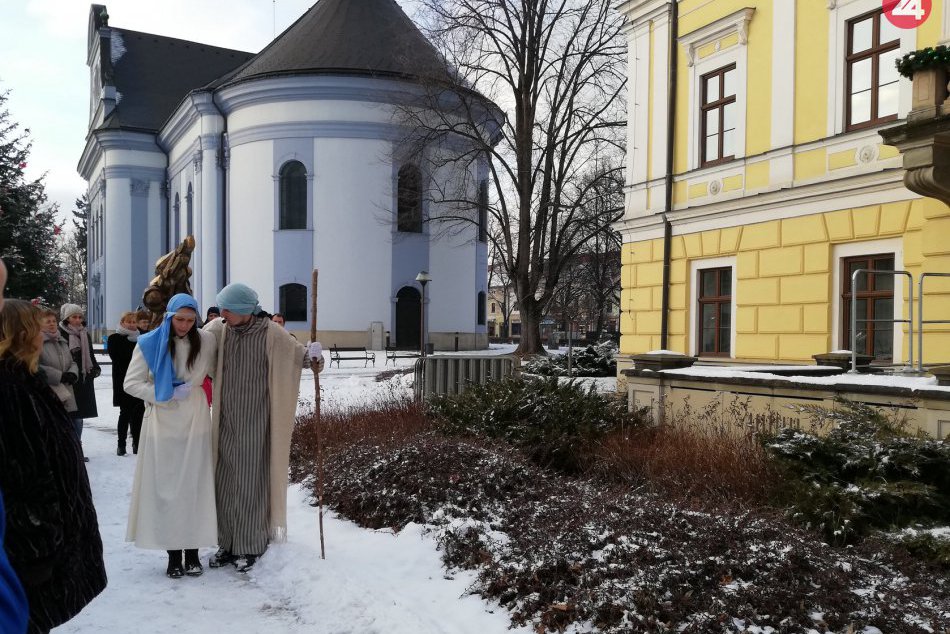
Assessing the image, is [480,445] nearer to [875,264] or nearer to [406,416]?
[406,416]

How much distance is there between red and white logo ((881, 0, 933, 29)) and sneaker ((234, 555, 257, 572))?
37.8 feet

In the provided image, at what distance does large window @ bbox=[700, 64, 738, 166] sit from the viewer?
1502 centimetres

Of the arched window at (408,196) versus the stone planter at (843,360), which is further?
the arched window at (408,196)

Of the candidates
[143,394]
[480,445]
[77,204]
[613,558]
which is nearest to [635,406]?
[480,445]

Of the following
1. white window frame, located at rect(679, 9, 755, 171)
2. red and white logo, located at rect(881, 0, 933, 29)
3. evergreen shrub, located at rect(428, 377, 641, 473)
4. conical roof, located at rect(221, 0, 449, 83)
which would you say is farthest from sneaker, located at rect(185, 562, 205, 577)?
conical roof, located at rect(221, 0, 449, 83)

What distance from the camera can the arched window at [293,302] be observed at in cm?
3509

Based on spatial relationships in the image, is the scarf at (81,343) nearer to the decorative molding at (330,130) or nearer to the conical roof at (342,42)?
the conical roof at (342,42)

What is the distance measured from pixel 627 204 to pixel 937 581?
43.9ft

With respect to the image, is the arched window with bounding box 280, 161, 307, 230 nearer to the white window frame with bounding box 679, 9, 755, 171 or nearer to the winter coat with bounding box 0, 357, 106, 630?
the white window frame with bounding box 679, 9, 755, 171

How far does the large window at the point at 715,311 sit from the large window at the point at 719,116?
7.11ft

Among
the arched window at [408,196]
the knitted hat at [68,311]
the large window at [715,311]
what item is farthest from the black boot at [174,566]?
the arched window at [408,196]

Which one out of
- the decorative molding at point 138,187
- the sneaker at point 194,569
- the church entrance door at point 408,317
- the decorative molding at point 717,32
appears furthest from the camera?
the decorative molding at point 138,187

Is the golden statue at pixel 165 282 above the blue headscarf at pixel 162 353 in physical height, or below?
above

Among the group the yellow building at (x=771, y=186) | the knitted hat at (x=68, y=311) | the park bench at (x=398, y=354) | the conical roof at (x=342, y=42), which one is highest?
the conical roof at (x=342, y=42)
